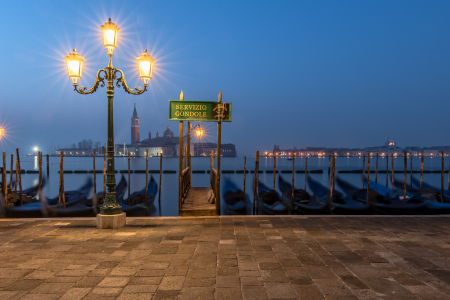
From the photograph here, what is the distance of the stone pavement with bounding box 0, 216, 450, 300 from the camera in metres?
3.11

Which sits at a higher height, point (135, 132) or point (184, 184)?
point (135, 132)

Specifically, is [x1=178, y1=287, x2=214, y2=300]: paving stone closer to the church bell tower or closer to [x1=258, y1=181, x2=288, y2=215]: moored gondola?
[x1=258, y1=181, x2=288, y2=215]: moored gondola

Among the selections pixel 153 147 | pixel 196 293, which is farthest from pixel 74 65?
pixel 153 147

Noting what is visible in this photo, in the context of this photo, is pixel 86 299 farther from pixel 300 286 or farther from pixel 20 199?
pixel 20 199

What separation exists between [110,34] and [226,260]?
190 inches

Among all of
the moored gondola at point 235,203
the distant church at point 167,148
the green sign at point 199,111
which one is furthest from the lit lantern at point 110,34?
the distant church at point 167,148

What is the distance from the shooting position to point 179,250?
4.44 m

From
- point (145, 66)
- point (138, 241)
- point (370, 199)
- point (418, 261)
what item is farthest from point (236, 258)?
point (370, 199)

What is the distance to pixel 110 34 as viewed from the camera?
5.89m

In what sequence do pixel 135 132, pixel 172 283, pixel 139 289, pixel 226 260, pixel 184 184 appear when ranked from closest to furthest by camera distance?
pixel 139 289
pixel 172 283
pixel 226 260
pixel 184 184
pixel 135 132

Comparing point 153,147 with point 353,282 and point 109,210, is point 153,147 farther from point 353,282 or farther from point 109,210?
point 353,282

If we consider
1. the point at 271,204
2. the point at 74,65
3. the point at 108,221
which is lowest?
the point at 271,204

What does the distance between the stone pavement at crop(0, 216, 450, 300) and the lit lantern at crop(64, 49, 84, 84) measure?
10.2ft

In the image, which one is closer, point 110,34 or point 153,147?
point 110,34
